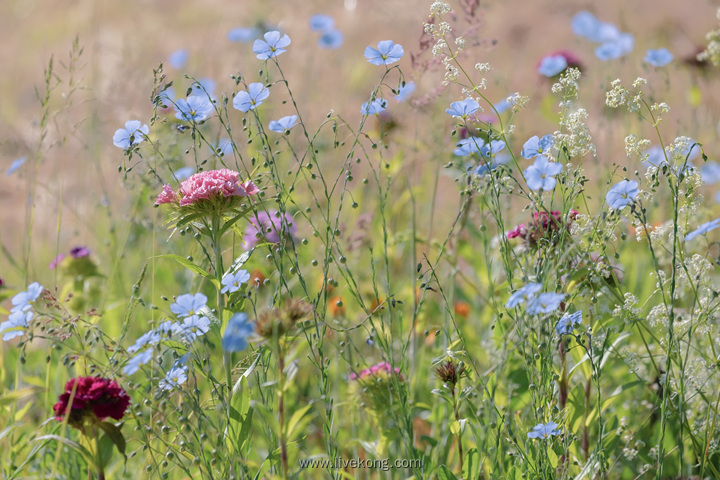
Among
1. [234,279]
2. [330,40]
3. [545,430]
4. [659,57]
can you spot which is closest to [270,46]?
[234,279]

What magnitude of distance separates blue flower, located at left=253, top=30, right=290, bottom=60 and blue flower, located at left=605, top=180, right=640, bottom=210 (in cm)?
56

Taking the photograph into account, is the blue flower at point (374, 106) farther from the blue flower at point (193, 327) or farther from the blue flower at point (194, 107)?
the blue flower at point (193, 327)

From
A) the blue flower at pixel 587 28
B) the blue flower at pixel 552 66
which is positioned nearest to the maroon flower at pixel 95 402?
the blue flower at pixel 552 66

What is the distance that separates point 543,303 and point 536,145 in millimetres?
325

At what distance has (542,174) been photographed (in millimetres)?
1047

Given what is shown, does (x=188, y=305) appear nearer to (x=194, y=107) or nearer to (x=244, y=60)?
(x=194, y=107)

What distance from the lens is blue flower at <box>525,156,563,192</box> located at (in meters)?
1.02

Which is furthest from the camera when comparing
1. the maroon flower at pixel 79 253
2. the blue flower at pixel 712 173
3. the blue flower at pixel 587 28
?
the blue flower at pixel 587 28

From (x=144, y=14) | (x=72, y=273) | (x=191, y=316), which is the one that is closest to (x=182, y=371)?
(x=191, y=316)

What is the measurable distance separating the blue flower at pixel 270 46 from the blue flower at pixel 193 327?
434 mm

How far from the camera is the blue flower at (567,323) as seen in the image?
1049mm

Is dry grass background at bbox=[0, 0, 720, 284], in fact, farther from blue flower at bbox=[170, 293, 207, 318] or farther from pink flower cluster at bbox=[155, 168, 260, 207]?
blue flower at bbox=[170, 293, 207, 318]

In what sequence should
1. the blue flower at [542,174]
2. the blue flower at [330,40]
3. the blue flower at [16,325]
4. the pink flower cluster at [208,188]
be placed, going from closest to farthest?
1. the blue flower at [542,174]
2. the pink flower cluster at [208,188]
3. the blue flower at [16,325]
4. the blue flower at [330,40]

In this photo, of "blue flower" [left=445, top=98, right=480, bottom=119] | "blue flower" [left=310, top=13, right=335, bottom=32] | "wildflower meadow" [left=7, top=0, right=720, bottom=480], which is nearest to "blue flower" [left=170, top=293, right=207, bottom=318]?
"wildflower meadow" [left=7, top=0, right=720, bottom=480]
